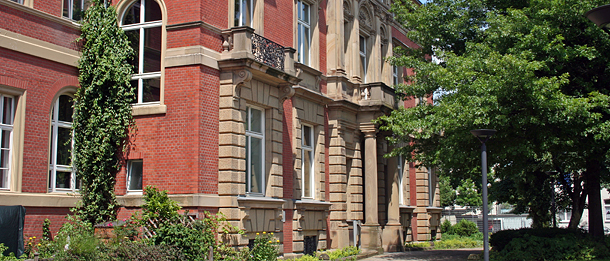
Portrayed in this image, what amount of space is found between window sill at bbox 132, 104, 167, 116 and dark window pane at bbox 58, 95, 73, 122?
1.69 meters

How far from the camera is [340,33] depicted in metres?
24.8

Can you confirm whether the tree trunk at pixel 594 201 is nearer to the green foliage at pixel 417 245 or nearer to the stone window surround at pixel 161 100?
the green foliage at pixel 417 245

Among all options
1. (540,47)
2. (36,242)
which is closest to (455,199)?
(540,47)

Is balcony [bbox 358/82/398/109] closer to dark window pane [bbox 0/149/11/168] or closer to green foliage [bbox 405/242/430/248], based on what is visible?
green foliage [bbox 405/242/430/248]

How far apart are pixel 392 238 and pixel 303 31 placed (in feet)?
34.1

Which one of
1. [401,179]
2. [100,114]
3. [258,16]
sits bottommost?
[401,179]

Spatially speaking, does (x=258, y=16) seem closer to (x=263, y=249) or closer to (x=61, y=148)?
(x=61, y=148)

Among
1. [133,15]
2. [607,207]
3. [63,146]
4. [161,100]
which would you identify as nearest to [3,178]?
[63,146]

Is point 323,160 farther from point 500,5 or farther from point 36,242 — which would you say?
point 36,242

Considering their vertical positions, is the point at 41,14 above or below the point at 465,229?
above

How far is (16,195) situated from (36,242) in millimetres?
1373

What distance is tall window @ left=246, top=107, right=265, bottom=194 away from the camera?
18547 millimetres

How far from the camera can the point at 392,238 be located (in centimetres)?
2759

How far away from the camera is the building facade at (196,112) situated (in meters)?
15.5
